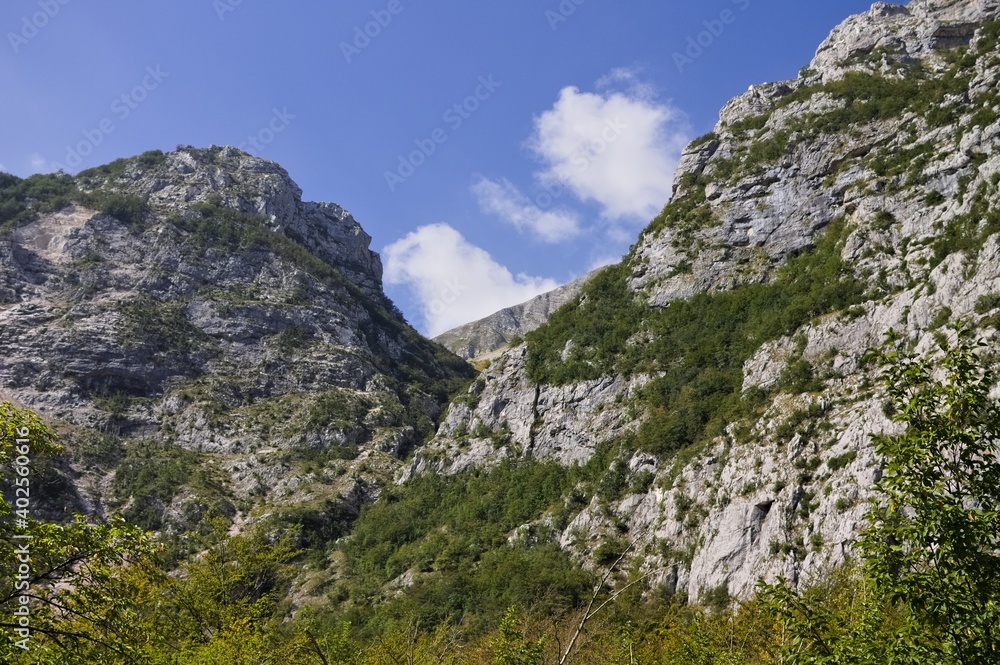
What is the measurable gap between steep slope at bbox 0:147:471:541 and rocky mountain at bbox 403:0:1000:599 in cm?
1767

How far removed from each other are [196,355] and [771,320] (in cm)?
7991

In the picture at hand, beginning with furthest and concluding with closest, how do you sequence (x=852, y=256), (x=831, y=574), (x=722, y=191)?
1. (x=722, y=191)
2. (x=852, y=256)
3. (x=831, y=574)

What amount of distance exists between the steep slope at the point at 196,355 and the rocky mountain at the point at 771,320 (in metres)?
17.7

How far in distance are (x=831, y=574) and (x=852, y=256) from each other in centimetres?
2901

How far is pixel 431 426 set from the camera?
9719 centimetres

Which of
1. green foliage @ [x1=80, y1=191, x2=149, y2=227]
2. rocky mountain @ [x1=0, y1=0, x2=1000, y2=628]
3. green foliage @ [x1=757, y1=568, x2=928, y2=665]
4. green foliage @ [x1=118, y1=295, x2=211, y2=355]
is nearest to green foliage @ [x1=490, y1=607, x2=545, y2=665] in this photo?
rocky mountain @ [x1=0, y1=0, x2=1000, y2=628]

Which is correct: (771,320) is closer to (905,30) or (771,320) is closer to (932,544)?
(932,544)

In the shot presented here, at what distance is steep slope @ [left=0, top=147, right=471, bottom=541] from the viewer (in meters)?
76.2

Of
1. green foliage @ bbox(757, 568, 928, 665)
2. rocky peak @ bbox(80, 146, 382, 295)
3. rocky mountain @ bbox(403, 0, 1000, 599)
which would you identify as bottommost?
green foliage @ bbox(757, 568, 928, 665)

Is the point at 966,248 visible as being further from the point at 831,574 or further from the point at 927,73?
the point at 927,73

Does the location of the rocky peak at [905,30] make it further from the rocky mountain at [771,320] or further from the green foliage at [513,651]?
the green foliage at [513,651]

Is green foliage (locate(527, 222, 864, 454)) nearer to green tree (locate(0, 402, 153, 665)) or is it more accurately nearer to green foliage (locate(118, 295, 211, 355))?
green tree (locate(0, 402, 153, 665))

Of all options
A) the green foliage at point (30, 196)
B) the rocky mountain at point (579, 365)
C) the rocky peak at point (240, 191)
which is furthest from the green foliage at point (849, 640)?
the rocky peak at point (240, 191)

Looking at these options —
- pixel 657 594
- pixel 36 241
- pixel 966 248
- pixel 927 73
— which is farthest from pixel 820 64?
pixel 36 241
